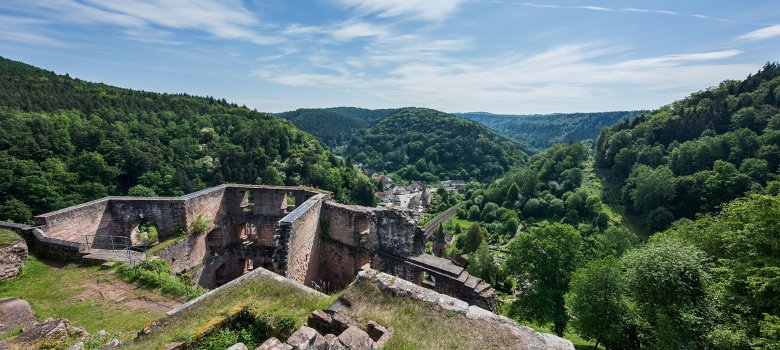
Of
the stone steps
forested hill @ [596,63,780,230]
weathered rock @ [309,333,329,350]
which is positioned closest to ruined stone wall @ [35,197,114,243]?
the stone steps

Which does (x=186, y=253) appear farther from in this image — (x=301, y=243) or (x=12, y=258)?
(x=301, y=243)

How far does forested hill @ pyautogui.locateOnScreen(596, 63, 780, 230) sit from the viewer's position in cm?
5016

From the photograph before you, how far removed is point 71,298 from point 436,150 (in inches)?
6193

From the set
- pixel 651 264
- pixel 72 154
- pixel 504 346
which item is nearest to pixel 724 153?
pixel 651 264

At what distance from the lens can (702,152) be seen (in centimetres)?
5891

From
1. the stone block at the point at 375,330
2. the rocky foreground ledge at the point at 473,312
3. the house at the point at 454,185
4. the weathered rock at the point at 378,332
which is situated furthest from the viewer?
the house at the point at 454,185

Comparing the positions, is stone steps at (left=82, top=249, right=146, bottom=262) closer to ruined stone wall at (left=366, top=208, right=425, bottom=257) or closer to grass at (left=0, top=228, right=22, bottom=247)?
grass at (left=0, top=228, right=22, bottom=247)

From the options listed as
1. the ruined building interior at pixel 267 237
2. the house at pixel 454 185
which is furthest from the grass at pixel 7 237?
the house at pixel 454 185

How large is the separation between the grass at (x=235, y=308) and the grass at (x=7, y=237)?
779 centimetres

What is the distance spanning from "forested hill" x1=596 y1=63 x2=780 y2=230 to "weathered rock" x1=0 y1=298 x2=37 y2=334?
190 feet

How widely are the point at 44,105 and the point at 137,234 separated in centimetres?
6667

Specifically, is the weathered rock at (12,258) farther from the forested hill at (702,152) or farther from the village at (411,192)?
the village at (411,192)

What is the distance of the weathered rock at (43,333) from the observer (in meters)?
6.47

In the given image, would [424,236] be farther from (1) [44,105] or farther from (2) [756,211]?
(1) [44,105]
